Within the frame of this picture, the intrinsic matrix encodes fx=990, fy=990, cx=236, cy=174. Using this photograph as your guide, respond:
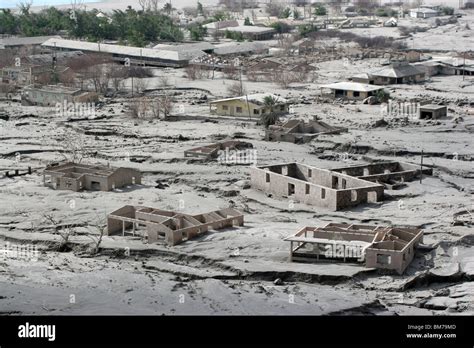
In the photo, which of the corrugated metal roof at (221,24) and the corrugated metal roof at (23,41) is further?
the corrugated metal roof at (221,24)

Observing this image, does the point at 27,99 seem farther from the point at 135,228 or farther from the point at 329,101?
the point at 135,228

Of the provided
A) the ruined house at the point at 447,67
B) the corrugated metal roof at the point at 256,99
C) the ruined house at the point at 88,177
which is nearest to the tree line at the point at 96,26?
the ruined house at the point at 447,67

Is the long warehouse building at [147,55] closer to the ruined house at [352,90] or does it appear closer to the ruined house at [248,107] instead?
the ruined house at [352,90]

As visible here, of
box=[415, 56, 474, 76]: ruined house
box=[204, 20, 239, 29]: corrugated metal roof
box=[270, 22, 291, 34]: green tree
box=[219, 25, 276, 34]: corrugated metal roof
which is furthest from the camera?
box=[204, 20, 239, 29]: corrugated metal roof

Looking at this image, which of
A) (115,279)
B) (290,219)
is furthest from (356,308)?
(290,219)

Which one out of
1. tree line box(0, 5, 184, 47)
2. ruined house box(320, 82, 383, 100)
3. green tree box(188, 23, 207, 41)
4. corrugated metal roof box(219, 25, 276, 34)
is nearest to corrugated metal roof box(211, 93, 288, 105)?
ruined house box(320, 82, 383, 100)

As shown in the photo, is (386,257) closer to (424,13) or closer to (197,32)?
(197,32)

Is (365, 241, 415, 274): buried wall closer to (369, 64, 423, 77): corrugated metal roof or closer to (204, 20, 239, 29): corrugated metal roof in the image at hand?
(369, 64, 423, 77): corrugated metal roof
